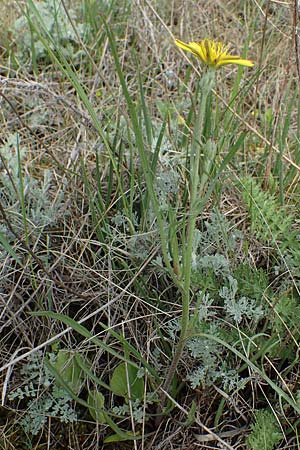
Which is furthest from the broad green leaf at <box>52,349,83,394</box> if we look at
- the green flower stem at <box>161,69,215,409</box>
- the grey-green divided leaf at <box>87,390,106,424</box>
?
the green flower stem at <box>161,69,215,409</box>

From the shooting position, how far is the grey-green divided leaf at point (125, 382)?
3.92 ft

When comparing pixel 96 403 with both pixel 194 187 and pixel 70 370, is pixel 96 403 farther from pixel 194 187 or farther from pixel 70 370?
pixel 194 187

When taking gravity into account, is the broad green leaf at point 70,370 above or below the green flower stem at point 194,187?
below

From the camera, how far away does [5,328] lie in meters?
1.31

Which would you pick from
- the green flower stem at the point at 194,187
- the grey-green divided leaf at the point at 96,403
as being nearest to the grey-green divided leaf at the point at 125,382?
the grey-green divided leaf at the point at 96,403

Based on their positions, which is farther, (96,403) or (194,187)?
(96,403)

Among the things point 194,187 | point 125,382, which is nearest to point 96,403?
point 125,382

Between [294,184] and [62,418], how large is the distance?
0.77 metres

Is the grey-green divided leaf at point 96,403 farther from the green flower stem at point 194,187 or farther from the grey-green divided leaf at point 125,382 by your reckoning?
the green flower stem at point 194,187

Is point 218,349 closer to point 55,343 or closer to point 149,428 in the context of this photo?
point 149,428

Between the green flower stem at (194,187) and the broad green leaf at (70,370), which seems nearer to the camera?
the green flower stem at (194,187)

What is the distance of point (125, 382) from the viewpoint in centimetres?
120

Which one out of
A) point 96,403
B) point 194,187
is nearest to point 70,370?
point 96,403

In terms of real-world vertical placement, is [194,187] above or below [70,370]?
above
